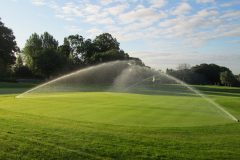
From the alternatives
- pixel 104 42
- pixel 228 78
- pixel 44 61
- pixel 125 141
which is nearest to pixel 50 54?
pixel 44 61

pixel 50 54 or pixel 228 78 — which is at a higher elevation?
pixel 50 54

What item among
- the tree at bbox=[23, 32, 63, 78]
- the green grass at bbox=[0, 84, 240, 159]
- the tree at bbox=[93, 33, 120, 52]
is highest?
the tree at bbox=[93, 33, 120, 52]

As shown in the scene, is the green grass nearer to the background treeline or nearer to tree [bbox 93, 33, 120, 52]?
the background treeline

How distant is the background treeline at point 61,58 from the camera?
93.6 metres

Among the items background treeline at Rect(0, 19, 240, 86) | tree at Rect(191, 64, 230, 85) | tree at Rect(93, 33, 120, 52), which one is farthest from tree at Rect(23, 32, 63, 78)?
tree at Rect(191, 64, 230, 85)

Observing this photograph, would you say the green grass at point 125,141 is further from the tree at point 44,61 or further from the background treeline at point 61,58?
the tree at point 44,61

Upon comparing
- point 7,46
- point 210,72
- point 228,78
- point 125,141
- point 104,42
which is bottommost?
point 125,141

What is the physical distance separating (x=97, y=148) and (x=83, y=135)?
79.1 inches

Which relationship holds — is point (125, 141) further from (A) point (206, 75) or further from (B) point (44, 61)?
(A) point (206, 75)

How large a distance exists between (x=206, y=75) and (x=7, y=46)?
77629 millimetres

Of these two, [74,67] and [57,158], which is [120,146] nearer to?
[57,158]

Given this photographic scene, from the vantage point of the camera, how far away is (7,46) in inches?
3716

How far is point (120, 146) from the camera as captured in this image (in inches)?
400

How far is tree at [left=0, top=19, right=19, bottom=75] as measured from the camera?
9250 centimetres
